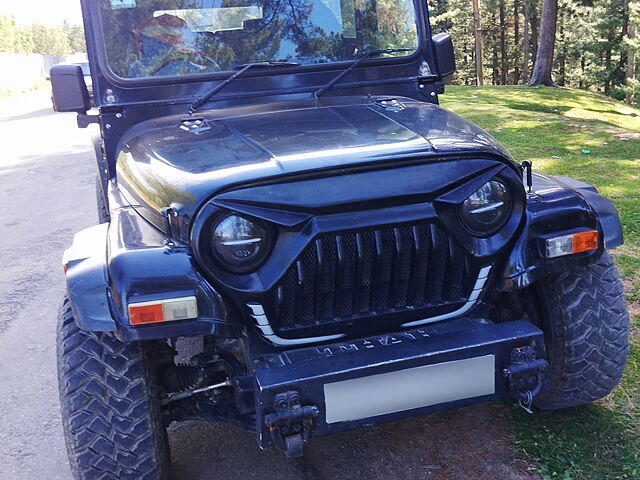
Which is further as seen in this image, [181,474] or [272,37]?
[272,37]

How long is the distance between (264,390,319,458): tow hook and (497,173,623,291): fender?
→ 0.92m

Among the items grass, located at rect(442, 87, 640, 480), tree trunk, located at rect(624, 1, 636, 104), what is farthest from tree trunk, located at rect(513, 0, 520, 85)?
grass, located at rect(442, 87, 640, 480)

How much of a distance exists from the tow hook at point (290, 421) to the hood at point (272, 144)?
2.34ft

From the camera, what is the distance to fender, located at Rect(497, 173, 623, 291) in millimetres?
2629

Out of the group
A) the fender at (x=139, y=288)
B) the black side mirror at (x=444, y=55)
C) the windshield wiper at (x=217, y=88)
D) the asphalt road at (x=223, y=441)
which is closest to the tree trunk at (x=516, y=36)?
the black side mirror at (x=444, y=55)

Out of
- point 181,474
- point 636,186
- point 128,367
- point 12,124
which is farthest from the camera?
point 12,124

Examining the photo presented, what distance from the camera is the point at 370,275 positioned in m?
2.46

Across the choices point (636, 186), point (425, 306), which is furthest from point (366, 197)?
point (636, 186)

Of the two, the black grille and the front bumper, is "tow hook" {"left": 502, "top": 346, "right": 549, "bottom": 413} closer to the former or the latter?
the front bumper

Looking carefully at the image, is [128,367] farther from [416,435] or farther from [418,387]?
[416,435]

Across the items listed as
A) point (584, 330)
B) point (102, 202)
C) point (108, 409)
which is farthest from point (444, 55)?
point (102, 202)

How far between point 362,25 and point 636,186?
16.5 ft

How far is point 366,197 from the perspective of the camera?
238cm

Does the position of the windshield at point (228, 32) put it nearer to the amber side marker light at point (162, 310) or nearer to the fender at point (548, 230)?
the fender at point (548, 230)
